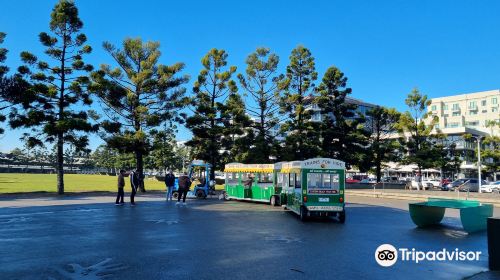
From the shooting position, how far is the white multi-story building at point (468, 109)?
97444mm

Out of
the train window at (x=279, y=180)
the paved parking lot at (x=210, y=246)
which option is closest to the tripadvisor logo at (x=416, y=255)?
the paved parking lot at (x=210, y=246)

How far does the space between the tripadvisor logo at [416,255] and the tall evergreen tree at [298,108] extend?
1191 inches

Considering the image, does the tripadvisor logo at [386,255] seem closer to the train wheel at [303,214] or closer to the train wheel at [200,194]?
the train wheel at [303,214]

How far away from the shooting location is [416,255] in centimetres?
973

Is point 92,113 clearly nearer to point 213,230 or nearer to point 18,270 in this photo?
point 213,230

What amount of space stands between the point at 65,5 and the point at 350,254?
27011 mm

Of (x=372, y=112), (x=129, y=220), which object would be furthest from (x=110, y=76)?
(x=372, y=112)

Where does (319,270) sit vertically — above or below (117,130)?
below

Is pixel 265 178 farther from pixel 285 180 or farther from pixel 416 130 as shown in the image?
pixel 416 130

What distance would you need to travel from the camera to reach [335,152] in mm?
47500

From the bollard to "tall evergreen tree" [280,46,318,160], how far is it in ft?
106

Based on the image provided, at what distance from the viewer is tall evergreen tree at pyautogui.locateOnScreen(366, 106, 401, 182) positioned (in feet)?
159

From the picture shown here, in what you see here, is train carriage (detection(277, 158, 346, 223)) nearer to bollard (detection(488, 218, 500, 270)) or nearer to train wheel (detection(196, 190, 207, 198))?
bollard (detection(488, 218, 500, 270))

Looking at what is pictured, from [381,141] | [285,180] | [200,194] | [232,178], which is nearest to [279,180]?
→ [285,180]
